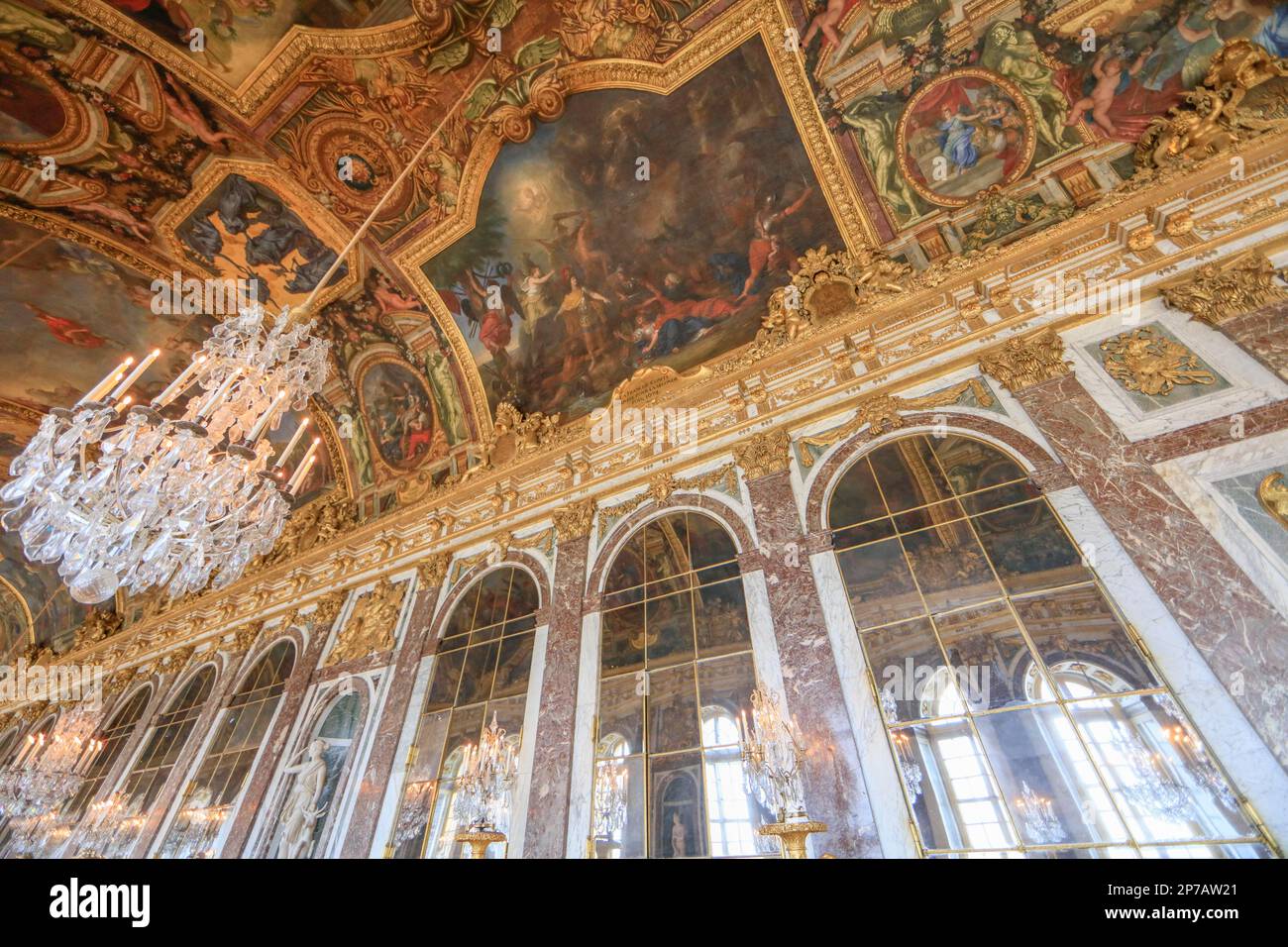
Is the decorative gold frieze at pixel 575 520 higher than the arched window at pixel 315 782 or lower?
higher

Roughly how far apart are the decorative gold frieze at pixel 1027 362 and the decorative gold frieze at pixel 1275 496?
179 cm

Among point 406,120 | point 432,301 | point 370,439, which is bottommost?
point 370,439

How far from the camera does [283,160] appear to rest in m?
8.90

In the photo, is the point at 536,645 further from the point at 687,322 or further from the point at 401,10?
the point at 401,10

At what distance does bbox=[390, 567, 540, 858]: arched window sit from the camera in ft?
20.1

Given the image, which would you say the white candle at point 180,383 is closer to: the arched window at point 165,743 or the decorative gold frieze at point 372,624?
the decorative gold frieze at point 372,624

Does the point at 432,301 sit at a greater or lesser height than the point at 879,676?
greater

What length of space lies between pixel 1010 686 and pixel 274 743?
30.4 ft

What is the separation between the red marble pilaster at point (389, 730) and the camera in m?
6.34

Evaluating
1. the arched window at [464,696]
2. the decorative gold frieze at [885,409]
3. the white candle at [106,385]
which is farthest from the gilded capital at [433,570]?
the decorative gold frieze at [885,409]

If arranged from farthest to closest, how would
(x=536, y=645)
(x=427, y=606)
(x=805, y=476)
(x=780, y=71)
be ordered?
1. (x=427, y=606)
2. (x=780, y=71)
3. (x=536, y=645)
4. (x=805, y=476)

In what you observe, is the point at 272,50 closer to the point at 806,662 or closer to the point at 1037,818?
the point at 806,662

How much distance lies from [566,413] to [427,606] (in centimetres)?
378
